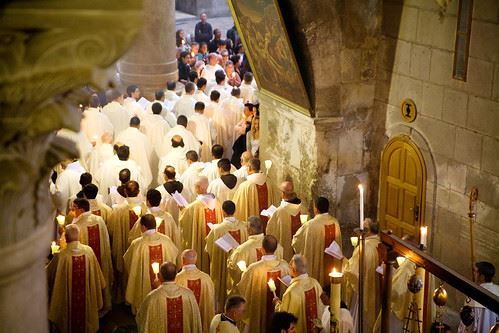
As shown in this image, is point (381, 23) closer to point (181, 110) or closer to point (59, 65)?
point (181, 110)

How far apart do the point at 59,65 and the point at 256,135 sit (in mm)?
12211

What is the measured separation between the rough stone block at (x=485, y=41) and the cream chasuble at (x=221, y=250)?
12.0ft

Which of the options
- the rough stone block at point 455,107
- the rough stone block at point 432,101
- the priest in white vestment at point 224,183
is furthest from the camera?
the priest in white vestment at point 224,183

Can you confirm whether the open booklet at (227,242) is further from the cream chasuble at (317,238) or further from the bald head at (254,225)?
the cream chasuble at (317,238)

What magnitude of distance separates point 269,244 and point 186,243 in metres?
2.79

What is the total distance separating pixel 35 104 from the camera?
3.23 m

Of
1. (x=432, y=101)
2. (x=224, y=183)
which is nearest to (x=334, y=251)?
(x=432, y=101)

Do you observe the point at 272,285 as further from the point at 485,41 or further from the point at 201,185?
the point at 485,41

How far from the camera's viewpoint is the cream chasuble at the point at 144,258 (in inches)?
431

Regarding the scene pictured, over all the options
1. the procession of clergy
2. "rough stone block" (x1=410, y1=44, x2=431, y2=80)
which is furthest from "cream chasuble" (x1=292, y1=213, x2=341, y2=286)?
"rough stone block" (x1=410, y1=44, x2=431, y2=80)

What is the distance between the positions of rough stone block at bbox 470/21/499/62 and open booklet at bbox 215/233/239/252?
3.72 meters

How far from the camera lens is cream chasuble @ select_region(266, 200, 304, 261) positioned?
12.2 meters

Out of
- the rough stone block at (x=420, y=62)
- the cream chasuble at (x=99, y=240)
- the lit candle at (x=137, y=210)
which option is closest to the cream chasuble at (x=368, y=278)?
the rough stone block at (x=420, y=62)

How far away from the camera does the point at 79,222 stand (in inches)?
450
